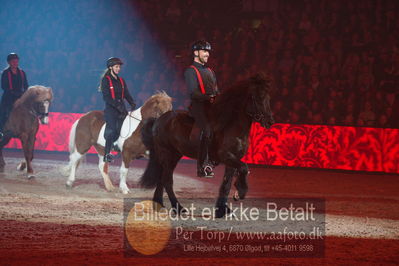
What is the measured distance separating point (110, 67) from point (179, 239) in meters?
5.04

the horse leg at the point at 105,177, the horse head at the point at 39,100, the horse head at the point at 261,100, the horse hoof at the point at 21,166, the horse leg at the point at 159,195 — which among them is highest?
the horse head at the point at 261,100

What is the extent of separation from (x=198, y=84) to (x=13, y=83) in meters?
6.48

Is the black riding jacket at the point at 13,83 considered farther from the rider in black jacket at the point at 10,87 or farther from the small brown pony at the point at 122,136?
the small brown pony at the point at 122,136

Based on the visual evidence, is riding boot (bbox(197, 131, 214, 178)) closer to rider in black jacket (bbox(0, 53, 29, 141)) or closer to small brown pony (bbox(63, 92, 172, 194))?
small brown pony (bbox(63, 92, 172, 194))

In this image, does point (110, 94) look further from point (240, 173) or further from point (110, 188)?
point (240, 173)

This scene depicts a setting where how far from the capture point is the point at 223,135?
27.6 ft

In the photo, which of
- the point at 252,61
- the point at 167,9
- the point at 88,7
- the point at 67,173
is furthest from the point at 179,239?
the point at 88,7

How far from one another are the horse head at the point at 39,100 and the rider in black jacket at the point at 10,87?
1.27ft

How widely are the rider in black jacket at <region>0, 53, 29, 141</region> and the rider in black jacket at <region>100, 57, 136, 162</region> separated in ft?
10.4

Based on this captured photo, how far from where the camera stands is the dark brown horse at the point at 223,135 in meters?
8.08

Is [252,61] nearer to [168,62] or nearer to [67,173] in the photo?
[168,62]

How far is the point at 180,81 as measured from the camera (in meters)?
19.7

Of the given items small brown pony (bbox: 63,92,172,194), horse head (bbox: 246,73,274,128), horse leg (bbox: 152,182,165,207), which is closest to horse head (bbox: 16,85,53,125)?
small brown pony (bbox: 63,92,172,194)

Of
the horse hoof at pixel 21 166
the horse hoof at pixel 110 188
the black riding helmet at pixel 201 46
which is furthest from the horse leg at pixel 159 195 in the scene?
the horse hoof at pixel 21 166
